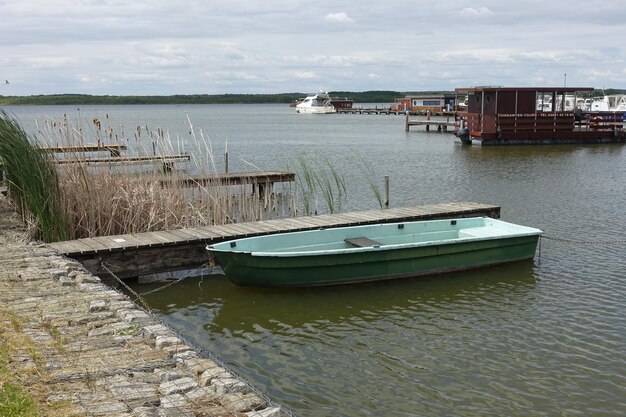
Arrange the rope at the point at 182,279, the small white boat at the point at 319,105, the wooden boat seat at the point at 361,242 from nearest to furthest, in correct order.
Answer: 1. the rope at the point at 182,279
2. the wooden boat seat at the point at 361,242
3. the small white boat at the point at 319,105

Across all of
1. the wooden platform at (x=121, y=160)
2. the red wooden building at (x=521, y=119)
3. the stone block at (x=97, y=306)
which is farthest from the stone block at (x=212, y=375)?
the red wooden building at (x=521, y=119)

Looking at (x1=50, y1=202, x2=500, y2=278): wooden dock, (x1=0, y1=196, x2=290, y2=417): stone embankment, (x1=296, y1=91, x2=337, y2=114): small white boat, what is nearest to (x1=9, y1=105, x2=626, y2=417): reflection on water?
(x1=50, y1=202, x2=500, y2=278): wooden dock

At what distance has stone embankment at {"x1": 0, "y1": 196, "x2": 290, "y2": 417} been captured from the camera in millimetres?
5406

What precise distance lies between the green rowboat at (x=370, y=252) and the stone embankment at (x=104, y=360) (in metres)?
3.11

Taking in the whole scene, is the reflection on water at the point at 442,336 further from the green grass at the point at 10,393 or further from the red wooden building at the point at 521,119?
the red wooden building at the point at 521,119

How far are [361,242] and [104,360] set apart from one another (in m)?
7.24

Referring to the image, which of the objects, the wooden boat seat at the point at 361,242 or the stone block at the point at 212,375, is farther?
the wooden boat seat at the point at 361,242

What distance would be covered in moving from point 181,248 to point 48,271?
2940 mm

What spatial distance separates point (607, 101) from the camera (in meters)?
74.4

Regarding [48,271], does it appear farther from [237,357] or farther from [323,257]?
[323,257]

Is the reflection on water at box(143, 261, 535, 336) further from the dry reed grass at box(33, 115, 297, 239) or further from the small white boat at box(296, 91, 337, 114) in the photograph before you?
the small white boat at box(296, 91, 337, 114)

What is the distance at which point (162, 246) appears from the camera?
39.7 feet

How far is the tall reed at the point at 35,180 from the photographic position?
12414mm

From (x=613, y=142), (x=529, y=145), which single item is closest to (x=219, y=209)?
(x=529, y=145)
